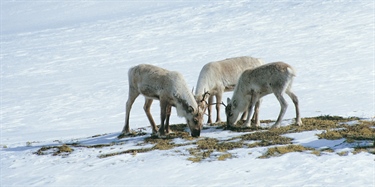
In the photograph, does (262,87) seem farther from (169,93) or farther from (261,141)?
(261,141)

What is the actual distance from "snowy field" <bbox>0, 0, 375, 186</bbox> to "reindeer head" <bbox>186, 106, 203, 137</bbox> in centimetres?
49

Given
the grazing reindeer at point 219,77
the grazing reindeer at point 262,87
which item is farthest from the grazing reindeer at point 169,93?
the grazing reindeer at point 219,77

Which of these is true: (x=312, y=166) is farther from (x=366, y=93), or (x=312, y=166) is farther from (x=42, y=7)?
(x=42, y=7)

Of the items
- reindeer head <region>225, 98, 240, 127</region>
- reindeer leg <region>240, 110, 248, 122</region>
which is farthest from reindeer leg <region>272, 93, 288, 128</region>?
reindeer leg <region>240, 110, 248, 122</region>

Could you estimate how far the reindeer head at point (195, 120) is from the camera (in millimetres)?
12992

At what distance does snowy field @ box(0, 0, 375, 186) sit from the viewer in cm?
995

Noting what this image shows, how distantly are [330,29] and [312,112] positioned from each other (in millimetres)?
24244

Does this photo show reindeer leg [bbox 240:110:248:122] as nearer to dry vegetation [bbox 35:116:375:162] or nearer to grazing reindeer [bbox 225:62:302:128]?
grazing reindeer [bbox 225:62:302:128]

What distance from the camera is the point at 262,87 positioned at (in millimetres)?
13695

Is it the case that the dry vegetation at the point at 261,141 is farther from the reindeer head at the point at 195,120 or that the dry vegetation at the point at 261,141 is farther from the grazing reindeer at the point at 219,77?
the grazing reindeer at the point at 219,77

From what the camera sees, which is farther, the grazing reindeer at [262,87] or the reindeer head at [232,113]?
the reindeer head at [232,113]

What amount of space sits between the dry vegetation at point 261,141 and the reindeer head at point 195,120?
0.58ft

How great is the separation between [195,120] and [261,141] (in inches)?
76.7

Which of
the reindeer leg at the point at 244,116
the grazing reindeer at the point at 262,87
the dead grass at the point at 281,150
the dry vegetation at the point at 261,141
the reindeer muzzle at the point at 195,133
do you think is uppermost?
the grazing reindeer at the point at 262,87
